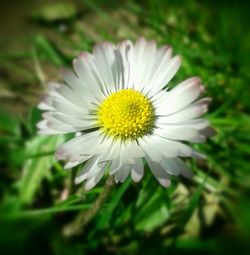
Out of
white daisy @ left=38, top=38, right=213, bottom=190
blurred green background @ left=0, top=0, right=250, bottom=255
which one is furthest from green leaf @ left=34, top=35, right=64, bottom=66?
white daisy @ left=38, top=38, right=213, bottom=190

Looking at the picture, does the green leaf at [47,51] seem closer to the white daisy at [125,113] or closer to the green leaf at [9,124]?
the green leaf at [9,124]

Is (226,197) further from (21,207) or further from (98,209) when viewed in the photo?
(21,207)

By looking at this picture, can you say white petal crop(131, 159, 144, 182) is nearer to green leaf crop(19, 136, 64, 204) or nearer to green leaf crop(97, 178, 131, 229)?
green leaf crop(97, 178, 131, 229)

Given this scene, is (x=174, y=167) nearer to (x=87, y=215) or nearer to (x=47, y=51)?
(x=87, y=215)

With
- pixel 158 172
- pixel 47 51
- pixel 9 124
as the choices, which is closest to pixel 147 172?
pixel 158 172

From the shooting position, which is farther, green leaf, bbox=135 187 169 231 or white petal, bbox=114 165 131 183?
green leaf, bbox=135 187 169 231
